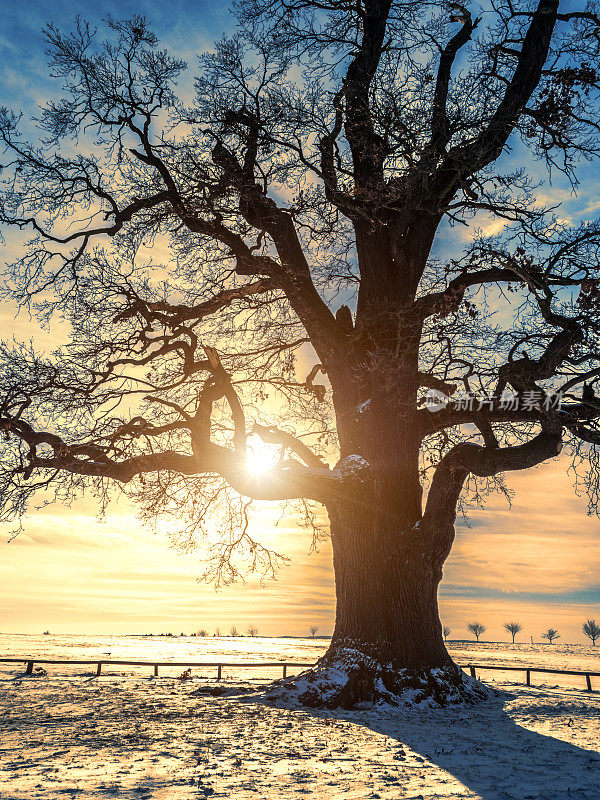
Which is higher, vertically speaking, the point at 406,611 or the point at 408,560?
the point at 408,560

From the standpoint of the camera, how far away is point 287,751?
752 centimetres

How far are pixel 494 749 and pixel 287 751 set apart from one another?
2.80 metres

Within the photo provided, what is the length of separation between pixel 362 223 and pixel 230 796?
39.3ft

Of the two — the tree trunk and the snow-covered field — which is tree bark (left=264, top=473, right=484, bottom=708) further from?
the snow-covered field

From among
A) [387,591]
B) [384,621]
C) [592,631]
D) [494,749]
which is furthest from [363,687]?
[592,631]

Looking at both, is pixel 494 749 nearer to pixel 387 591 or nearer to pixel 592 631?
pixel 387 591

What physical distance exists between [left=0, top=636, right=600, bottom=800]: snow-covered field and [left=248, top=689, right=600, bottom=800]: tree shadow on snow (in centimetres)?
2

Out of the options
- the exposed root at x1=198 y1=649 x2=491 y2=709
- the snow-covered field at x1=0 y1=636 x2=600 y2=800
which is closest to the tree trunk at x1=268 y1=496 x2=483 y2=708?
the exposed root at x1=198 y1=649 x2=491 y2=709

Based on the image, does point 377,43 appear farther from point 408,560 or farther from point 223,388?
point 408,560

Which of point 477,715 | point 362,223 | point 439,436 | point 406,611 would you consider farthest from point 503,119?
point 477,715

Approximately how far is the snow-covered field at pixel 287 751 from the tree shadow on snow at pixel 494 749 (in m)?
0.02

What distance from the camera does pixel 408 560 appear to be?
1248 cm

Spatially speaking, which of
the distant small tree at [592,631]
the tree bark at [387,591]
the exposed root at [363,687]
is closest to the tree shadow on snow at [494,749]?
the exposed root at [363,687]

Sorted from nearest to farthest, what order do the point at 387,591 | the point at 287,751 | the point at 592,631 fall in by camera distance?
1. the point at 287,751
2. the point at 387,591
3. the point at 592,631
